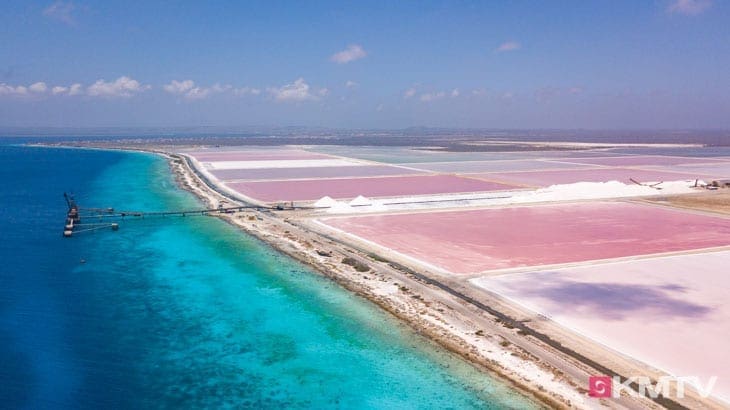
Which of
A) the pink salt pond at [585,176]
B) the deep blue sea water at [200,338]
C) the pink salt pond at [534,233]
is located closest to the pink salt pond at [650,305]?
the pink salt pond at [534,233]

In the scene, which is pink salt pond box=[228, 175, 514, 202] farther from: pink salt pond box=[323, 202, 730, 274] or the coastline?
the coastline

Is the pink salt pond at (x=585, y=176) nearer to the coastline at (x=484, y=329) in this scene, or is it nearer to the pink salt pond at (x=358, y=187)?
the pink salt pond at (x=358, y=187)

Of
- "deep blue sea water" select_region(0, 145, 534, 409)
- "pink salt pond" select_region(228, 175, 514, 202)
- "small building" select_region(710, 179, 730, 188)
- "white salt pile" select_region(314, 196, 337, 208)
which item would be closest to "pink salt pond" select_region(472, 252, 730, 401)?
"deep blue sea water" select_region(0, 145, 534, 409)

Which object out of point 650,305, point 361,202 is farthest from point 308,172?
point 650,305

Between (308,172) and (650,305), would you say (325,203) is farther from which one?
(308,172)

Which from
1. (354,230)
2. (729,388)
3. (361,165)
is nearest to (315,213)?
(354,230)
